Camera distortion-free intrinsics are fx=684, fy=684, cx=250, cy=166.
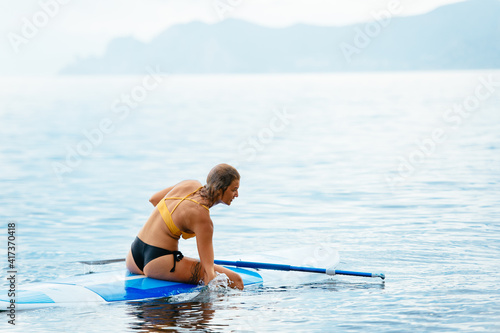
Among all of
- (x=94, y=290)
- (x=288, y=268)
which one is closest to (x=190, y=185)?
(x=94, y=290)

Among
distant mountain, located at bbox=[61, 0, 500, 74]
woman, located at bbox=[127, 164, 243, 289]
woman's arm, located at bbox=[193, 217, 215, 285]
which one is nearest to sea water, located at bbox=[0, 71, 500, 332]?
woman, located at bbox=[127, 164, 243, 289]

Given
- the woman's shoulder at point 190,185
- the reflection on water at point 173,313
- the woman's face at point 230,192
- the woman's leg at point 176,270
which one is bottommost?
the reflection on water at point 173,313

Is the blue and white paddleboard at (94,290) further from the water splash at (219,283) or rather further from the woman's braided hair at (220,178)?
the woman's braided hair at (220,178)

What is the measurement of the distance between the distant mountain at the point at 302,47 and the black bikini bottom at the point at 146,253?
13319cm

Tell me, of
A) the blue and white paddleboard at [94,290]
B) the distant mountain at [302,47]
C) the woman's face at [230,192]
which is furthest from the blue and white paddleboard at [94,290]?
the distant mountain at [302,47]

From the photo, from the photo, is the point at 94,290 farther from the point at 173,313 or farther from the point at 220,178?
the point at 220,178

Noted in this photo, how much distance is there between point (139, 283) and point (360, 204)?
241 inches

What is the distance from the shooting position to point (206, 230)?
5.69m

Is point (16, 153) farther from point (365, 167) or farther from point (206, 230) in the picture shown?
point (206, 230)

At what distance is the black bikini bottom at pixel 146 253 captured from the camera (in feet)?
19.6

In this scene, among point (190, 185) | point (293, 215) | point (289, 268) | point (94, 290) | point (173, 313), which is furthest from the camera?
point (293, 215)

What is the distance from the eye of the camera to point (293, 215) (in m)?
10.8

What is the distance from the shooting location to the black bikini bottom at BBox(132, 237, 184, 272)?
5.99m

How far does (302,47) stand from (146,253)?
156 m
